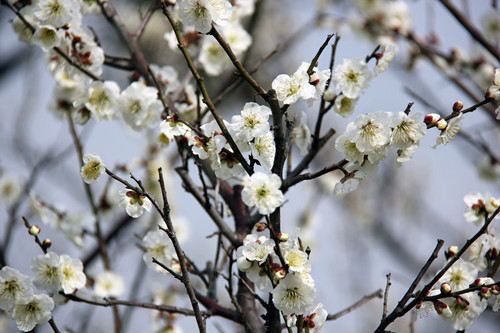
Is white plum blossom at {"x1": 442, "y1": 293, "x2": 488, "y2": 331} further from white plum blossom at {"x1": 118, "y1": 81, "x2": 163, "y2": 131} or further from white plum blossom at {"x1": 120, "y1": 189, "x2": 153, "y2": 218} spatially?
white plum blossom at {"x1": 118, "y1": 81, "x2": 163, "y2": 131}

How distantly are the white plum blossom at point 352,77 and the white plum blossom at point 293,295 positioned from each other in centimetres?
75

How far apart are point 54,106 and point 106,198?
27.2 inches

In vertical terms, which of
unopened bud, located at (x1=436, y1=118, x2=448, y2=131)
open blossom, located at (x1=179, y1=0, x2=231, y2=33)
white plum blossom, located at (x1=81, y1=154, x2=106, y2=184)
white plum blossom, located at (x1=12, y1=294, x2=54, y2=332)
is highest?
open blossom, located at (x1=179, y1=0, x2=231, y2=33)

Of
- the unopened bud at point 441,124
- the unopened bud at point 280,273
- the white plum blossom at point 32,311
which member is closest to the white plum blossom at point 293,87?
the unopened bud at point 441,124

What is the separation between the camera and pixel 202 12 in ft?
4.52

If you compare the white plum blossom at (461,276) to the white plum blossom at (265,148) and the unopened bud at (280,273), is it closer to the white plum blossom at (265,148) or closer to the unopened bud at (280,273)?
the unopened bud at (280,273)

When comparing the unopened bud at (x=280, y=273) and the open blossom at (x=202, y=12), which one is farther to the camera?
the open blossom at (x=202, y=12)

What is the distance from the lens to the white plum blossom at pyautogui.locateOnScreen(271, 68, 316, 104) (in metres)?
1.33

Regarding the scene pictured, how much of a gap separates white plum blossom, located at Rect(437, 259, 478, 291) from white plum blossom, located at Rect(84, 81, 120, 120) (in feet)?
4.59

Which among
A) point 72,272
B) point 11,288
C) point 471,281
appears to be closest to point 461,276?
point 471,281

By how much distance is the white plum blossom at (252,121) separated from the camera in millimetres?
1279

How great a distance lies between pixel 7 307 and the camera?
144 centimetres

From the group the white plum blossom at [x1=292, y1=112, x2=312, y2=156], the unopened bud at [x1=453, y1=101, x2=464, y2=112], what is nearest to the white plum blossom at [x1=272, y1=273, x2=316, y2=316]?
the white plum blossom at [x1=292, y1=112, x2=312, y2=156]

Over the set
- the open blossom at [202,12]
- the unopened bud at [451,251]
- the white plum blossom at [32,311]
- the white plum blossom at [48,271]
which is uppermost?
the open blossom at [202,12]
